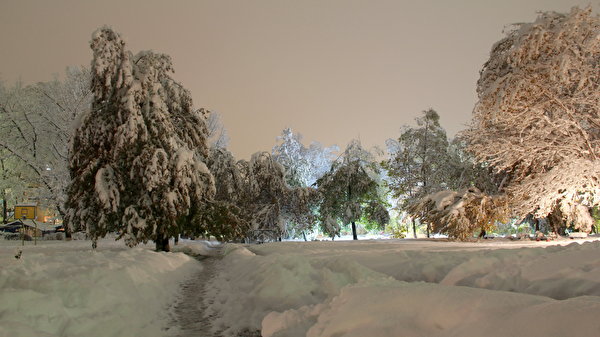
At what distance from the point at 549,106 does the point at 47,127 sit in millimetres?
31843

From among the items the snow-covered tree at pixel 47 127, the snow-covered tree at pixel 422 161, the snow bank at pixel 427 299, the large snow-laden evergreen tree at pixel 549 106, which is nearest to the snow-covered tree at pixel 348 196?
the snow-covered tree at pixel 422 161

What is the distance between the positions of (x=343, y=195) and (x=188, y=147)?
16353 mm

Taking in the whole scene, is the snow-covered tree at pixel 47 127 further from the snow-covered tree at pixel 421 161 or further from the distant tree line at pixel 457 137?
the snow-covered tree at pixel 421 161

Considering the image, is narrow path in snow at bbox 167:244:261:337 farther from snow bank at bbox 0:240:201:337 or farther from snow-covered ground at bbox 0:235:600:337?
snow bank at bbox 0:240:201:337

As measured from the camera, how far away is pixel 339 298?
164 inches

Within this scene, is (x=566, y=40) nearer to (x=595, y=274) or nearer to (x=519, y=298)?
(x=595, y=274)

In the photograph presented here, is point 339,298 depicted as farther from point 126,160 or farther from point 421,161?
point 421,161

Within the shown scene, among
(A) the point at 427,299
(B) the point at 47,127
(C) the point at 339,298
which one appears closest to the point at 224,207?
(C) the point at 339,298

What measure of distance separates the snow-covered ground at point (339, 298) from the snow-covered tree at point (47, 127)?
23697mm

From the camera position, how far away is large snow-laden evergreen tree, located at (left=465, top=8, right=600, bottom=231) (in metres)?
13.5

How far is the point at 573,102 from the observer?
47.4 feet

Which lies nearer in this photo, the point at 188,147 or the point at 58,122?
the point at 188,147

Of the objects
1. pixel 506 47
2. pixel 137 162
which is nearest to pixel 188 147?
pixel 137 162

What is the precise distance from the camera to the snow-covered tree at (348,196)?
3212 centimetres
